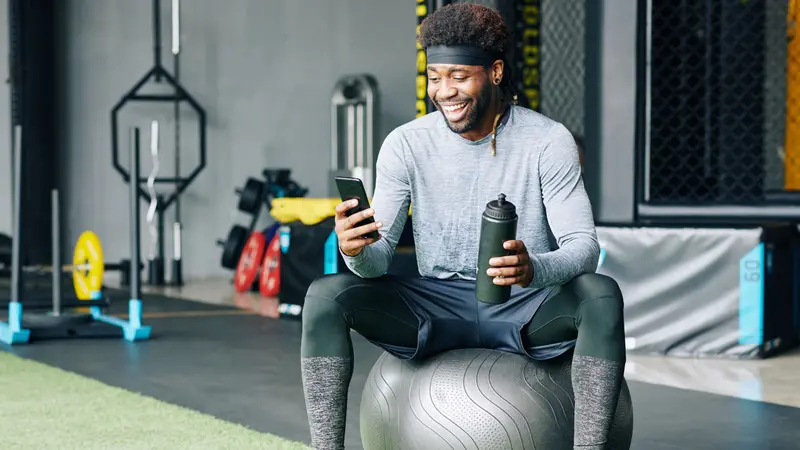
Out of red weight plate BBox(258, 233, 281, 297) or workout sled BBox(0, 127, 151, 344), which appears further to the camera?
red weight plate BBox(258, 233, 281, 297)

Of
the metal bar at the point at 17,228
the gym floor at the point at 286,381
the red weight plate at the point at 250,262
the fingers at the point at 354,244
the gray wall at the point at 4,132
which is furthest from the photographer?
the gray wall at the point at 4,132

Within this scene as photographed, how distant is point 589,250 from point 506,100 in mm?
396

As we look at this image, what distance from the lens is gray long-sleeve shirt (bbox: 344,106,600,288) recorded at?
2330mm

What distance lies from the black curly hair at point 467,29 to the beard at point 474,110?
3.2 inches

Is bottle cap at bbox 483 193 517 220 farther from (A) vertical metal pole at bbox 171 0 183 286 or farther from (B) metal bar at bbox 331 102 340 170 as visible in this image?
(B) metal bar at bbox 331 102 340 170

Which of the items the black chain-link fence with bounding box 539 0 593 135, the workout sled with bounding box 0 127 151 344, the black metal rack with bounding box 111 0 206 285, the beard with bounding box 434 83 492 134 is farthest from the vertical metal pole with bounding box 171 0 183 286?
the beard with bounding box 434 83 492 134

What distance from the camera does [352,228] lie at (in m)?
2.10

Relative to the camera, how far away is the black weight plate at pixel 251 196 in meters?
8.13

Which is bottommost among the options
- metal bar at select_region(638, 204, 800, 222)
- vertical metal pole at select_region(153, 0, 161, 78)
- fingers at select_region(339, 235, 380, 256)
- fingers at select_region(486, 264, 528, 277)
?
metal bar at select_region(638, 204, 800, 222)

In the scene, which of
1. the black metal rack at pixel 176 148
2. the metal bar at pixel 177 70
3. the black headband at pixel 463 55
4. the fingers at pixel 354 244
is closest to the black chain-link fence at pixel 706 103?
the black headband at pixel 463 55

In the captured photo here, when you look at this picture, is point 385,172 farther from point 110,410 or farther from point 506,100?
point 110,410

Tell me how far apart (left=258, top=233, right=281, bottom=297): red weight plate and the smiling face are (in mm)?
5046

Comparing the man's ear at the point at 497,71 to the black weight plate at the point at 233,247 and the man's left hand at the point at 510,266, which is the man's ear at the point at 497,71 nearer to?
the man's left hand at the point at 510,266

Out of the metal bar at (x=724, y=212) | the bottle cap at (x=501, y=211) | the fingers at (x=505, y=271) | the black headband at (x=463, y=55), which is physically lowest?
the metal bar at (x=724, y=212)
